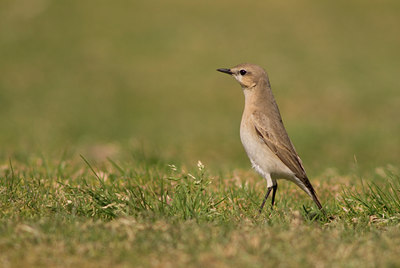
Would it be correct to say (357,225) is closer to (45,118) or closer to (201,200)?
(201,200)

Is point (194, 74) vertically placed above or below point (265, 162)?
below

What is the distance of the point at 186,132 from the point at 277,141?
7.96m

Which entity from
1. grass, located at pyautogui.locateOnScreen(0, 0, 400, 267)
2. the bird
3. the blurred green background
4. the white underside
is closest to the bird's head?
the bird

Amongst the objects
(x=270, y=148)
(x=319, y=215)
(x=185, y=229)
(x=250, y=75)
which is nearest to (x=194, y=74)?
(x=250, y=75)

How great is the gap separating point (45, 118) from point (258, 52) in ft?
28.0

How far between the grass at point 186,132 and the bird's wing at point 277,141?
0.46 m

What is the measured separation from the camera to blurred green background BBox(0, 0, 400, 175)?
568 inches

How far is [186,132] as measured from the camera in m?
15.2

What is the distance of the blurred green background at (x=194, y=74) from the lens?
14430mm

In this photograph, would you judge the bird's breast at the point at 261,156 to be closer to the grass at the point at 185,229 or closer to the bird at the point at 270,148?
the bird at the point at 270,148

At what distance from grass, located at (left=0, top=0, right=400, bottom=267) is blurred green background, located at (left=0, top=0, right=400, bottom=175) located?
0.26ft

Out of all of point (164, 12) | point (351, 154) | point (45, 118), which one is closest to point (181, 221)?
point (351, 154)

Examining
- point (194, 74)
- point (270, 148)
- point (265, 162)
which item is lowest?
point (194, 74)

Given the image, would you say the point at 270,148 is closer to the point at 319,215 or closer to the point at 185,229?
the point at 319,215
